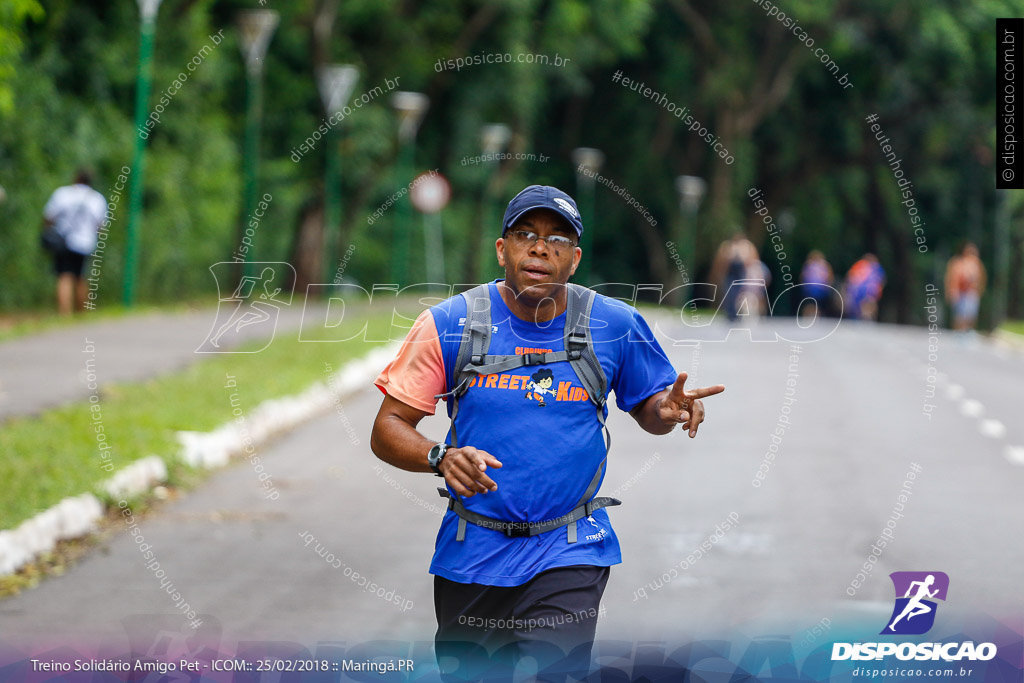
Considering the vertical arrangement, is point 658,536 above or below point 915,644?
below

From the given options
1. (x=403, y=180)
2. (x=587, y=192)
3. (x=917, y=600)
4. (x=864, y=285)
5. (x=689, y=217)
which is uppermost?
(x=587, y=192)

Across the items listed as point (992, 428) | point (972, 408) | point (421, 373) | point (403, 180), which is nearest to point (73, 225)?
point (972, 408)

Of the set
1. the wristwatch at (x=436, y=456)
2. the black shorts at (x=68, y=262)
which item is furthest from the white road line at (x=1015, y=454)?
the black shorts at (x=68, y=262)

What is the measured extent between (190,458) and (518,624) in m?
6.52

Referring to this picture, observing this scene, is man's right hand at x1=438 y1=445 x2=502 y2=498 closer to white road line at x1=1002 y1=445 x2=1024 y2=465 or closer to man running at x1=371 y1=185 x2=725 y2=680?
man running at x1=371 y1=185 x2=725 y2=680


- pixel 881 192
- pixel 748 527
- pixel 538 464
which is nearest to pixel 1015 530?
pixel 748 527

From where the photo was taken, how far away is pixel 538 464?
393 centimetres

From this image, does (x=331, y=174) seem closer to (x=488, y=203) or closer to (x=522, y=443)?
(x=488, y=203)

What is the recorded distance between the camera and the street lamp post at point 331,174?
27.5 meters

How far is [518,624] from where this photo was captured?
3953 mm

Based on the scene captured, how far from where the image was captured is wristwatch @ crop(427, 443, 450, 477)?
151 inches

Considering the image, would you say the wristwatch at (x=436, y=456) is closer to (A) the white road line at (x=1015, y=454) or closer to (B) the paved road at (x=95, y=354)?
(B) the paved road at (x=95, y=354)

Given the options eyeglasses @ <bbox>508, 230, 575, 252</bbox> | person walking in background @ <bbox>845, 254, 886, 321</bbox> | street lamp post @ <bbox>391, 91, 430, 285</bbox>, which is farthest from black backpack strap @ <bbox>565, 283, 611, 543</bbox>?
person walking in background @ <bbox>845, 254, 886, 321</bbox>

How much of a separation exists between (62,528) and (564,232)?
4637mm
